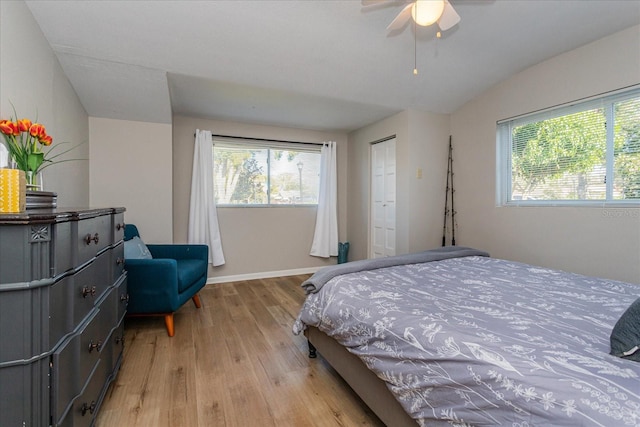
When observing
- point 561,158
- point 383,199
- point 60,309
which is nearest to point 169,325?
point 60,309

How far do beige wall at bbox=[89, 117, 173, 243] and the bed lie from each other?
91.5 inches

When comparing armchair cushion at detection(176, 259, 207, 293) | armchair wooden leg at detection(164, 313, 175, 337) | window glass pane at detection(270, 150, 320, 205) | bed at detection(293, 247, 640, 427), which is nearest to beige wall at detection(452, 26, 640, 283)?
bed at detection(293, 247, 640, 427)

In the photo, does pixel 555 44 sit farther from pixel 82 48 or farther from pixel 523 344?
pixel 82 48

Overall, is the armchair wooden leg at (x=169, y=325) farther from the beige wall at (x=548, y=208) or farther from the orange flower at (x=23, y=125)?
the beige wall at (x=548, y=208)

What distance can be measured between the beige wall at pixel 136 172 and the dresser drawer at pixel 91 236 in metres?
1.83

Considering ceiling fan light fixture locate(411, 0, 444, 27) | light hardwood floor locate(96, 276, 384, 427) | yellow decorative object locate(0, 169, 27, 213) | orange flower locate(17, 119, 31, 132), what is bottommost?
light hardwood floor locate(96, 276, 384, 427)

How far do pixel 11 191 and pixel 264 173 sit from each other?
337cm

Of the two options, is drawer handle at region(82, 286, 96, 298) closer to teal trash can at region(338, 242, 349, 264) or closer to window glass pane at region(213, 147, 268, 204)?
window glass pane at region(213, 147, 268, 204)

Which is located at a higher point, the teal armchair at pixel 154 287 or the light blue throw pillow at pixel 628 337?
the light blue throw pillow at pixel 628 337

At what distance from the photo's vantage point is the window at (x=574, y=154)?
2326 millimetres

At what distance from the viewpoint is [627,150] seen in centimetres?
232

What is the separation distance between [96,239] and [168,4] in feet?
5.51

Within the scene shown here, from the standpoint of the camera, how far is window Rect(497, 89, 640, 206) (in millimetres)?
2326

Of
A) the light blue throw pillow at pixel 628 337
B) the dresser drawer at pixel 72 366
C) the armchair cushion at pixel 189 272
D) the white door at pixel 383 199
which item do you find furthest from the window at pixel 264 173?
the light blue throw pillow at pixel 628 337
